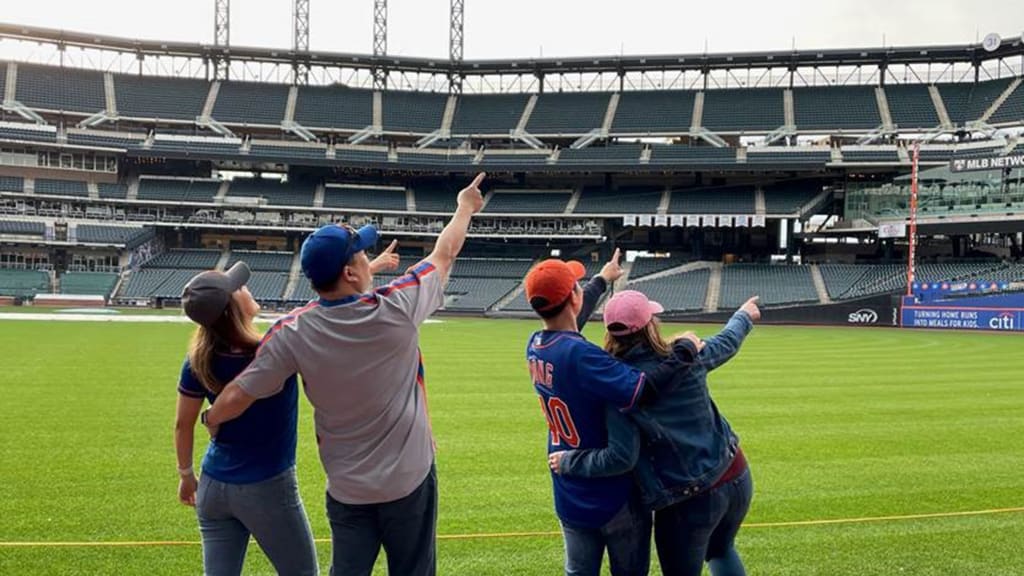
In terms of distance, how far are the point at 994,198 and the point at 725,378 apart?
4022 cm

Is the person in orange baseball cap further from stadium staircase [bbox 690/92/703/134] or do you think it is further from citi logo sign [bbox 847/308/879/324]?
stadium staircase [bbox 690/92/703/134]

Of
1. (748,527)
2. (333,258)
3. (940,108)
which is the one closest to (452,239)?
(333,258)

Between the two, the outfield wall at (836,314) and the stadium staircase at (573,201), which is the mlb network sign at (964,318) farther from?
the stadium staircase at (573,201)

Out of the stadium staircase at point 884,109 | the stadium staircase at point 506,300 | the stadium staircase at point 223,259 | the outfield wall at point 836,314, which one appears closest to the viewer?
the outfield wall at point 836,314

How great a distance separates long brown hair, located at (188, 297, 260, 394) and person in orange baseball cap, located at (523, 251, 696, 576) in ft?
4.41

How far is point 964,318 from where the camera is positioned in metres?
38.2

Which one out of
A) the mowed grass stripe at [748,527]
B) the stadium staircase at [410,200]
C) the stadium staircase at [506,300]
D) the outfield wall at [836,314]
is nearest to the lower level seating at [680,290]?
the outfield wall at [836,314]

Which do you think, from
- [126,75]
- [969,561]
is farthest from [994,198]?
[126,75]

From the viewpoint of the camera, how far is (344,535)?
11.5ft

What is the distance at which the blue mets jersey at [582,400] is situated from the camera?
3.48m

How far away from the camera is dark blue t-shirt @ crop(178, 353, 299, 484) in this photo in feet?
11.6

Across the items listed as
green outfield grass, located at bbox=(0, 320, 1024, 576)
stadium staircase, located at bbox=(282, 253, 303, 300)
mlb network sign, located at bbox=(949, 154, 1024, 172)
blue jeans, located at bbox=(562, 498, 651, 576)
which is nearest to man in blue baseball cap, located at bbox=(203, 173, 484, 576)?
blue jeans, located at bbox=(562, 498, 651, 576)

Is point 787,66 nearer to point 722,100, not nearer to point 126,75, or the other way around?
point 722,100

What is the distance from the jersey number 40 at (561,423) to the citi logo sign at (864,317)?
4354cm
